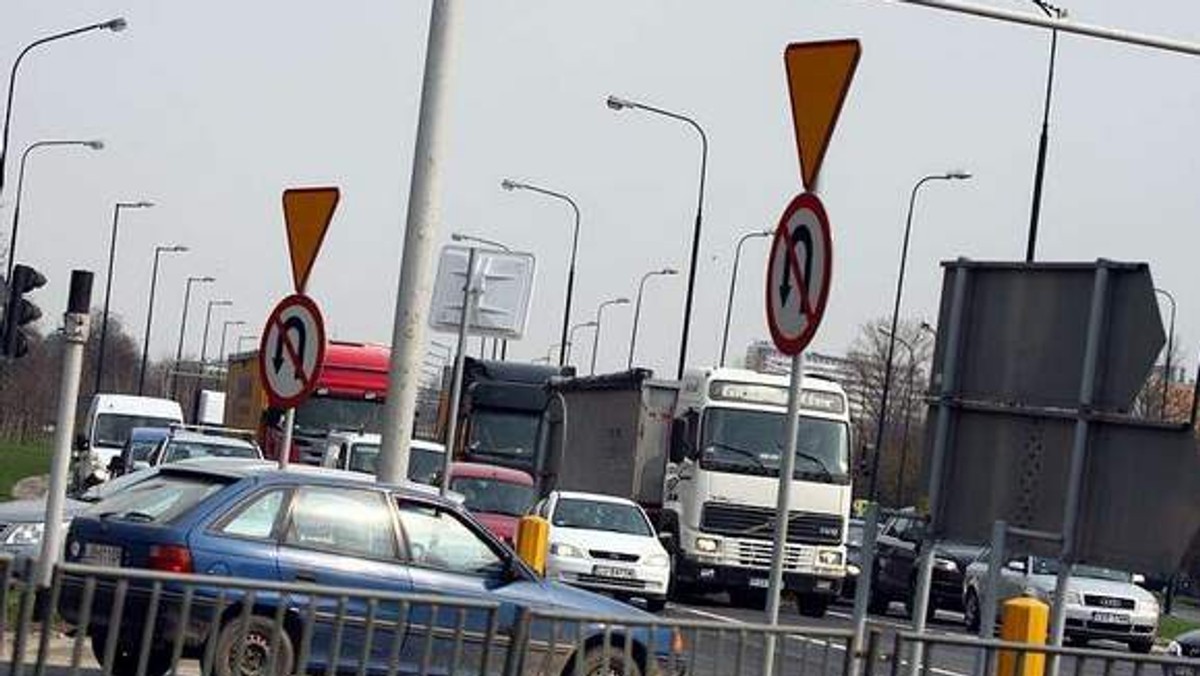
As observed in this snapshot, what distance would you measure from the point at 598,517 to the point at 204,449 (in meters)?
5.48

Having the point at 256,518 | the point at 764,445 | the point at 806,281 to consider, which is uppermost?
the point at 806,281

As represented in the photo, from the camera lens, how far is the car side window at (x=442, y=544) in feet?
51.9

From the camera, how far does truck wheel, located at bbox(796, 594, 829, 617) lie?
3875 centimetres

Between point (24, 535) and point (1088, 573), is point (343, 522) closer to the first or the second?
point (24, 535)

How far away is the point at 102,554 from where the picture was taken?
15.4 meters

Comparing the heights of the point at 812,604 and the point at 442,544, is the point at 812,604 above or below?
below

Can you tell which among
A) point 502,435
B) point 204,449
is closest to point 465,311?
point 204,449

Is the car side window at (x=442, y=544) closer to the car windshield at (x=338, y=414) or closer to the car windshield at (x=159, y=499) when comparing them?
the car windshield at (x=159, y=499)

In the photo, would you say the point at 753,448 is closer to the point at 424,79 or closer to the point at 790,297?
the point at 424,79

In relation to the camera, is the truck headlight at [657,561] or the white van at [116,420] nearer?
the truck headlight at [657,561]

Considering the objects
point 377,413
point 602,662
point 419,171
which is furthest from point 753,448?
point 602,662

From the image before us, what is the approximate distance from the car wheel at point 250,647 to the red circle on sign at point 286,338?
740 cm

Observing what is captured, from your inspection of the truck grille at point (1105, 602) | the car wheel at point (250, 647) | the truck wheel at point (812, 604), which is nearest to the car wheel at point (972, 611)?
the truck grille at point (1105, 602)

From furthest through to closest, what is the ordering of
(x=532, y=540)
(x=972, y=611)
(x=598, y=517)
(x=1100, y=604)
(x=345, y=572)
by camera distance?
(x=972, y=611), (x=1100, y=604), (x=598, y=517), (x=532, y=540), (x=345, y=572)
